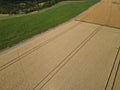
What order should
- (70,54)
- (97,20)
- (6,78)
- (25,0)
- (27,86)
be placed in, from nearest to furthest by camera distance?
(27,86)
(6,78)
(70,54)
(97,20)
(25,0)

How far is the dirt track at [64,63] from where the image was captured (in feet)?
14.8

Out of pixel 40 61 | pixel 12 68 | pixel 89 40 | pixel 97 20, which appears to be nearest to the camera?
pixel 12 68

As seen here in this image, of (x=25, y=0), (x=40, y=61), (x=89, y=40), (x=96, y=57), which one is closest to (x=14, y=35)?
(x=40, y=61)

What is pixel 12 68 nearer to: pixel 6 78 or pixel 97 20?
pixel 6 78

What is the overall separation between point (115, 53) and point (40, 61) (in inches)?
139

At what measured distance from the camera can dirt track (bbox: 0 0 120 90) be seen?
4512mm

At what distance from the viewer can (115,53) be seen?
642 centimetres

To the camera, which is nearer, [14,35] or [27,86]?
[27,86]

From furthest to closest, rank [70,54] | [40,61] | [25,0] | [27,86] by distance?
1. [25,0]
2. [70,54]
3. [40,61]
4. [27,86]

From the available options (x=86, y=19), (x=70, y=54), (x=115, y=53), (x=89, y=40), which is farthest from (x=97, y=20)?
(x=70, y=54)

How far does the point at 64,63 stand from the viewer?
5.58 meters

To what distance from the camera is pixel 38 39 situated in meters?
7.72

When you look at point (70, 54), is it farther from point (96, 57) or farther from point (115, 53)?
point (115, 53)

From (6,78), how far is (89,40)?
15.8 ft
